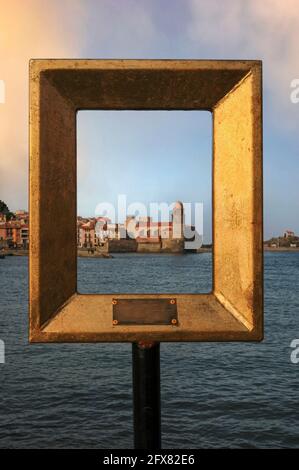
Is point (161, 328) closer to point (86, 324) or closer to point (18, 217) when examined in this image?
point (86, 324)

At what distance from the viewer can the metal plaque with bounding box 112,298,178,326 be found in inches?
96.6

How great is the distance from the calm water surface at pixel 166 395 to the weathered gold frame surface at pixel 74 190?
520 inches

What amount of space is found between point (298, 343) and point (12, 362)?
53.0 ft

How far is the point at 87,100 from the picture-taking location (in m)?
2.70

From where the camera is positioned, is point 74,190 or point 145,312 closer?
point 145,312

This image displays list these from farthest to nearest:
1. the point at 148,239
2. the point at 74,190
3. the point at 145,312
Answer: the point at 148,239 < the point at 74,190 < the point at 145,312

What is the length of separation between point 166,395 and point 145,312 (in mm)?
18264

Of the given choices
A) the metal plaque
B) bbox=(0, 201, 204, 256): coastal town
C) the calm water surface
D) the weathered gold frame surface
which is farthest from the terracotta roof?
the metal plaque

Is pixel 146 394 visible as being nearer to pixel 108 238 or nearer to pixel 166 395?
pixel 166 395

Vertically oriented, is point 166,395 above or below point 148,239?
below

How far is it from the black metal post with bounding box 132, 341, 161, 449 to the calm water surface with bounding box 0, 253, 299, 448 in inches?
510

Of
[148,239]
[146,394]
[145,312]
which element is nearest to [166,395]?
[146,394]

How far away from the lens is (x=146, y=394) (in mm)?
2541

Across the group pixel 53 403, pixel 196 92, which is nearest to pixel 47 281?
pixel 196 92
